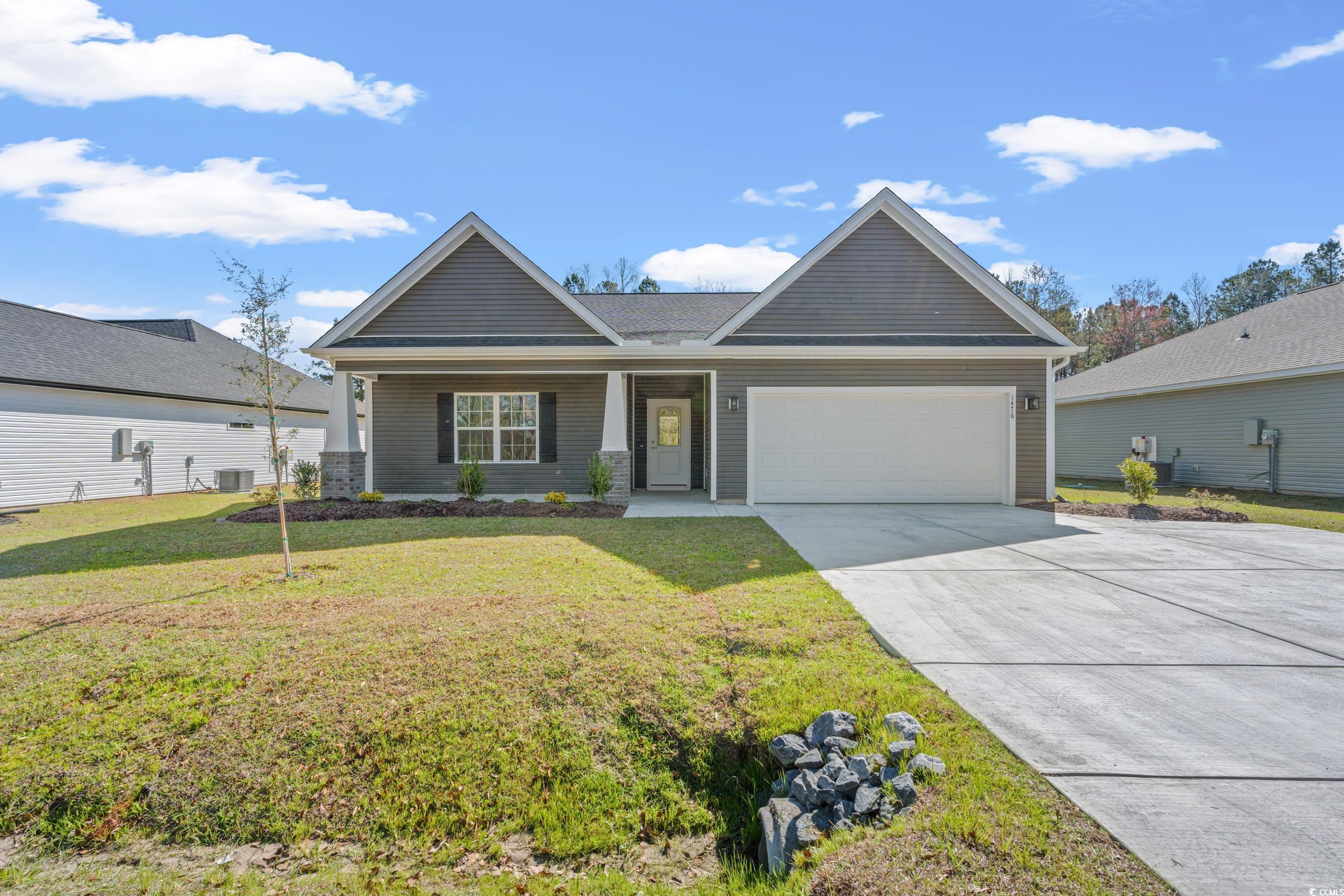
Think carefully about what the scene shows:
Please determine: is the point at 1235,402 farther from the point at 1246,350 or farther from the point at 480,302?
the point at 480,302

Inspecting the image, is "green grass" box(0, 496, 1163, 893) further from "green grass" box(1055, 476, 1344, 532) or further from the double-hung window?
"green grass" box(1055, 476, 1344, 532)

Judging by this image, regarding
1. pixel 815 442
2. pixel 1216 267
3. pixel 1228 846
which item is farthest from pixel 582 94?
pixel 1216 267

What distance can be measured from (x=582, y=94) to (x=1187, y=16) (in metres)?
9.68

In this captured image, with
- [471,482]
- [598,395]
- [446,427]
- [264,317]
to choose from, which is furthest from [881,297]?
[264,317]

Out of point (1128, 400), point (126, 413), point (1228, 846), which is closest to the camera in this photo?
point (1228, 846)

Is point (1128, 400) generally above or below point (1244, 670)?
above

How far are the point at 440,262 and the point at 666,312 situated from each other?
5.56 metres

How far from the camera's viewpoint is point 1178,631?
14.6ft

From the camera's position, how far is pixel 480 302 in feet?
41.4

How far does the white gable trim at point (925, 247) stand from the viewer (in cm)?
1178

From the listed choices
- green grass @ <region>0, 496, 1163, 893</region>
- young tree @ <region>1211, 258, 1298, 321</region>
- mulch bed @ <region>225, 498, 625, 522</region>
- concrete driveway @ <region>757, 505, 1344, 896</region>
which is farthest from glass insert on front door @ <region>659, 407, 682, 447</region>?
young tree @ <region>1211, 258, 1298, 321</region>

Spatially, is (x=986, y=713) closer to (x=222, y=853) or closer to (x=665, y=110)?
(x=222, y=853)

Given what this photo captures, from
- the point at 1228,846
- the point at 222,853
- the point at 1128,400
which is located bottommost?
the point at 222,853

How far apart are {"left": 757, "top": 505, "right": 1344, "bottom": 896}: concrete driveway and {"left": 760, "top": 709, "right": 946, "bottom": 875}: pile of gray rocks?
525mm
